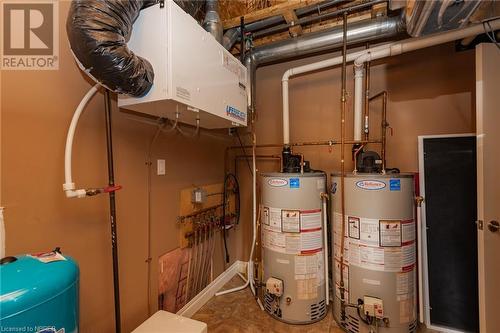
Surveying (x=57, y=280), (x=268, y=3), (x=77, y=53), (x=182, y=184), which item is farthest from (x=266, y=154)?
A: (x=57, y=280)

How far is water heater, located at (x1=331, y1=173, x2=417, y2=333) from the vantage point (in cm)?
176

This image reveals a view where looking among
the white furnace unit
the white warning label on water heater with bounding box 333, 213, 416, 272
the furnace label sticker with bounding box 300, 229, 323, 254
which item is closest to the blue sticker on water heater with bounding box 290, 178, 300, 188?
the furnace label sticker with bounding box 300, 229, 323, 254

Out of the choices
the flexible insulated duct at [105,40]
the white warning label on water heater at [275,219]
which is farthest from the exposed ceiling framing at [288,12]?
the white warning label on water heater at [275,219]

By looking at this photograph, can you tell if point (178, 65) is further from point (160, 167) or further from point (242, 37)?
point (242, 37)

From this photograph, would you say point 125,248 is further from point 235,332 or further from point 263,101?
point 263,101

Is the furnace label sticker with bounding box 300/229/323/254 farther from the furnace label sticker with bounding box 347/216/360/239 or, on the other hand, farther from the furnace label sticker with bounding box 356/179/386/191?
the furnace label sticker with bounding box 356/179/386/191

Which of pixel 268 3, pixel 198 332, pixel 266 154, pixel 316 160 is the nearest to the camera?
pixel 198 332

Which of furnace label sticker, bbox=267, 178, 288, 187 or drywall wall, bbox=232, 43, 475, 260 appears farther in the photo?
drywall wall, bbox=232, 43, 475, 260

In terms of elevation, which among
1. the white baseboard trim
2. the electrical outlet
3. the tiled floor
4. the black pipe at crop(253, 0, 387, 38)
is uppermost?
the black pipe at crop(253, 0, 387, 38)

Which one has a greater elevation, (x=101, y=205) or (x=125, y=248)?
(x=101, y=205)

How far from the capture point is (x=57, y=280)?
2.77 ft

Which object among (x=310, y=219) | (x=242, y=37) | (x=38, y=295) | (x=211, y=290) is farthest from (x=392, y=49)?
(x=211, y=290)

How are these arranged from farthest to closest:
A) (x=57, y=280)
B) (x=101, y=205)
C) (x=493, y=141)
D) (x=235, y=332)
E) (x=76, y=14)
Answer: (x=235, y=332) < (x=493, y=141) < (x=101, y=205) < (x=76, y=14) < (x=57, y=280)

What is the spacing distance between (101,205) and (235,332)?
4.84 feet
